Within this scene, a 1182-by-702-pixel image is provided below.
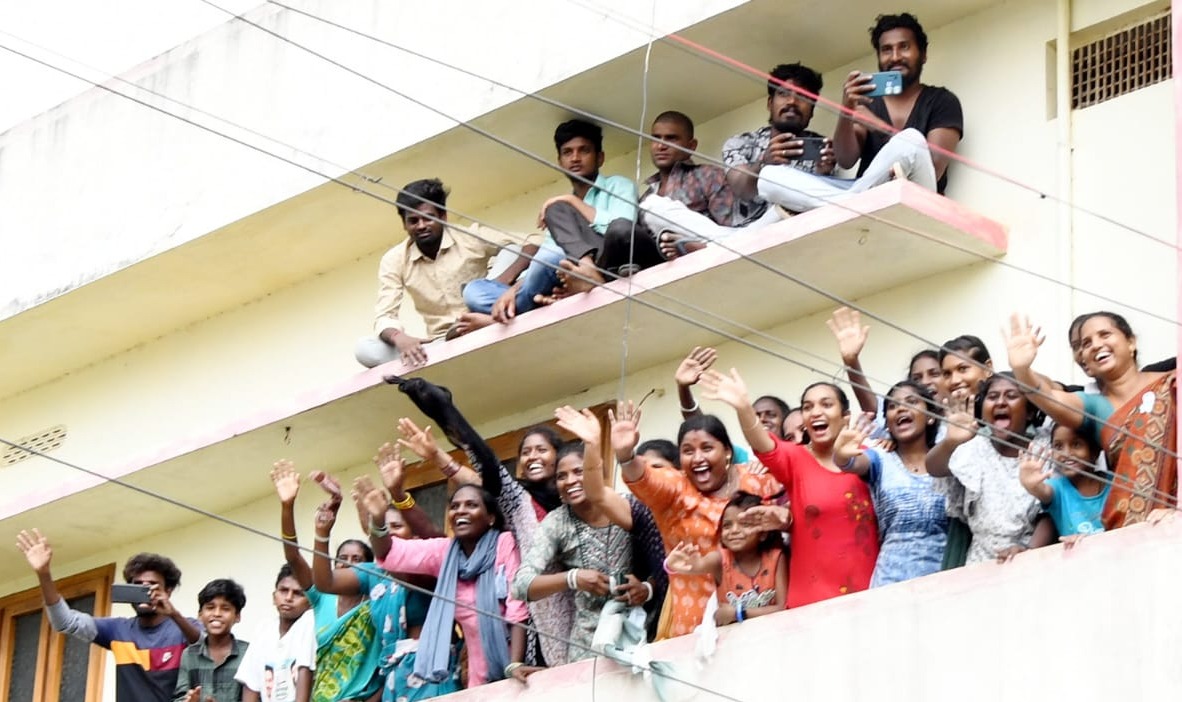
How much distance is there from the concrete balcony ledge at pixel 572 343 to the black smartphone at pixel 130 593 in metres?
1.57

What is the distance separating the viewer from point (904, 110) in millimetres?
10719

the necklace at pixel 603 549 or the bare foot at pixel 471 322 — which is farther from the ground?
the bare foot at pixel 471 322

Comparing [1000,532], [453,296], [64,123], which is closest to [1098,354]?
[1000,532]

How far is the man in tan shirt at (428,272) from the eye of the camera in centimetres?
1186

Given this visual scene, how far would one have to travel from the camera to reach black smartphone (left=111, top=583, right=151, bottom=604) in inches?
441

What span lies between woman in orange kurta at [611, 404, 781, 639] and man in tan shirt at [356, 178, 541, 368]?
8.64ft

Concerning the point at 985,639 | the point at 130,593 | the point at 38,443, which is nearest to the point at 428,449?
the point at 130,593

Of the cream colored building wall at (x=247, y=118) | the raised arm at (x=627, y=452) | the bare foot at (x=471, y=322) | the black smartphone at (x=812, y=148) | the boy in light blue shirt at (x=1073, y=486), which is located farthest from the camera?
the cream colored building wall at (x=247, y=118)

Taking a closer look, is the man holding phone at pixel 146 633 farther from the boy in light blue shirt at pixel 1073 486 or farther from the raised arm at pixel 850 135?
the boy in light blue shirt at pixel 1073 486

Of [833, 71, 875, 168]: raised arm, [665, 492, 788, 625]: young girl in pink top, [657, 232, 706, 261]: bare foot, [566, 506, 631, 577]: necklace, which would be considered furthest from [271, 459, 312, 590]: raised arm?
[833, 71, 875, 168]: raised arm

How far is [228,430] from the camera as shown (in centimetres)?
1306

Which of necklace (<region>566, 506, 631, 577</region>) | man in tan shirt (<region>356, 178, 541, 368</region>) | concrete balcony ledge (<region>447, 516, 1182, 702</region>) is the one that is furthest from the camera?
man in tan shirt (<region>356, 178, 541, 368</region>)

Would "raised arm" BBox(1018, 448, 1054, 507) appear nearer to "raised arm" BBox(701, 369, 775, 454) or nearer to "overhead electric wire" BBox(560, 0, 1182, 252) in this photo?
"raised arm" BBox(701, 369, 775, 454)

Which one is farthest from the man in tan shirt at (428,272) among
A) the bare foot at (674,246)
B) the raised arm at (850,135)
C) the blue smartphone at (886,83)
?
the blue smartphone at (886,83)
